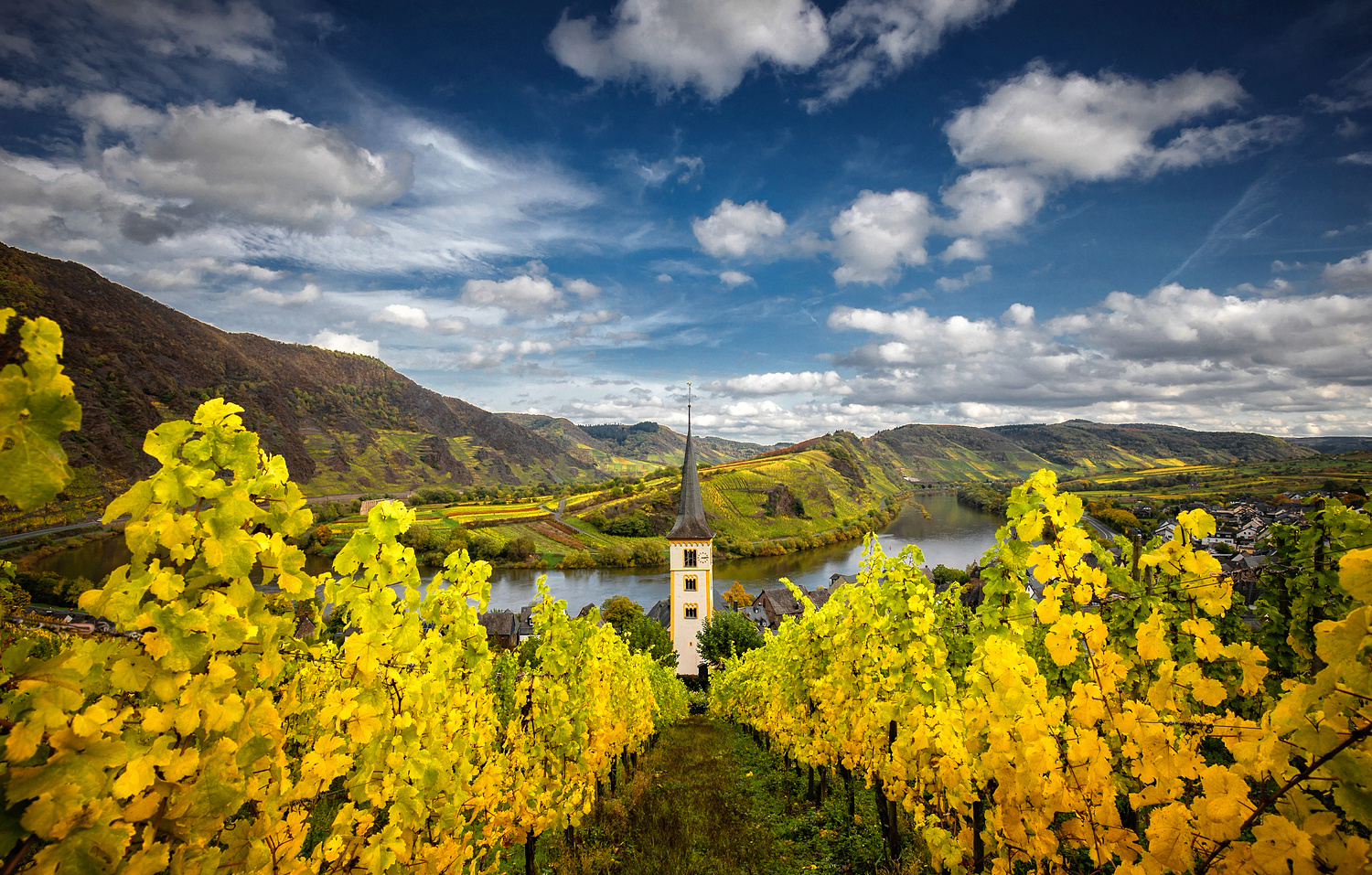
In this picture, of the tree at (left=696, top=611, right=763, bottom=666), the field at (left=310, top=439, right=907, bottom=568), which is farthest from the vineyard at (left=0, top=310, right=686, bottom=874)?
the field at (left=310, top=439, right=907, bottom=568)

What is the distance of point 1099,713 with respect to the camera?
3.43m

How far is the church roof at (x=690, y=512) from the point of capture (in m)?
39.7

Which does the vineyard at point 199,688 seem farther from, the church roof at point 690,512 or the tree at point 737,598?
the tree at point 737,598

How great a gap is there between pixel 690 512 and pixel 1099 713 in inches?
1482

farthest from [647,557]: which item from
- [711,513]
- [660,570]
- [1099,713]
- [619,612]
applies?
[1099,713]

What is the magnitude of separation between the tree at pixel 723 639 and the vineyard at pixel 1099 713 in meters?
29.0

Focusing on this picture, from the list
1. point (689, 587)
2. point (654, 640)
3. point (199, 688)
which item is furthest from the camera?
point (689, 587)

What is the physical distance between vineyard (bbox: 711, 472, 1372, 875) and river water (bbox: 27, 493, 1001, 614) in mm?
55097

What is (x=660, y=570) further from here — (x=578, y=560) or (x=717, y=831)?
(x=717, y=831)

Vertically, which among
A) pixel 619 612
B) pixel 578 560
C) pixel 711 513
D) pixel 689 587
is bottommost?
pixel 578 560

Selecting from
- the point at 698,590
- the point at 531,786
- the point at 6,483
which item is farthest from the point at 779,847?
the point at 698,590

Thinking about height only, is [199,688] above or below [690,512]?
above

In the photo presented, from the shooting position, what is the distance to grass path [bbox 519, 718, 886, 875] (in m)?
8.65

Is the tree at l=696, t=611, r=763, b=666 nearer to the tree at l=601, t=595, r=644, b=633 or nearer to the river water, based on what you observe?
the tree at l=601, t=595, r=644, b=633
